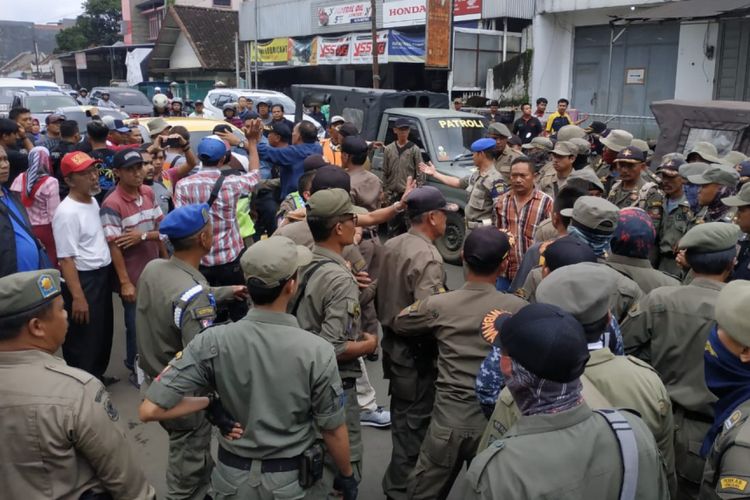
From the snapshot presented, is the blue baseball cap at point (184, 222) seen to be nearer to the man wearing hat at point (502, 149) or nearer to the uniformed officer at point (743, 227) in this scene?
the uniformed officer at point (743, 227)

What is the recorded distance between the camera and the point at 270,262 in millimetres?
2326

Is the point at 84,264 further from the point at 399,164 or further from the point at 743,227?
the point at 399,164

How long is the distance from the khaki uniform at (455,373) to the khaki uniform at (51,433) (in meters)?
1.44

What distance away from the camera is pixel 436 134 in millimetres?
8703

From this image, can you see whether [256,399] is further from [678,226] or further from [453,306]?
[678,226]

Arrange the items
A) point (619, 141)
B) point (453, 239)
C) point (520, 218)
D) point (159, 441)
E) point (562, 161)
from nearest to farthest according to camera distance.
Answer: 1. point (159, 441)
2. point (520, 218)
3. point (562, 161)
4. point (619, 141)
5. point (453, 239)

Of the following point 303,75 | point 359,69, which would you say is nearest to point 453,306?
point 359,69

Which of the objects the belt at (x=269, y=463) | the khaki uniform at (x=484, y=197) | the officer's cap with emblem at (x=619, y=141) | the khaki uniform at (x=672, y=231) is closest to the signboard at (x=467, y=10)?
the officer's cap with emblem at (x=619, y=141)

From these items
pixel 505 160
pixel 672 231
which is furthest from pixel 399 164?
pixel 672 231

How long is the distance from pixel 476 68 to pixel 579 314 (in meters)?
17.5

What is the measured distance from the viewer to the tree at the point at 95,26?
5188cm

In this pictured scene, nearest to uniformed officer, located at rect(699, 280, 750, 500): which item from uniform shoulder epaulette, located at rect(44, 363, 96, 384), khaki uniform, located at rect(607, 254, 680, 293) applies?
khaki uniform, located at rect(607, 254, 680, 293)

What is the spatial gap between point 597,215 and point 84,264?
11.3ft

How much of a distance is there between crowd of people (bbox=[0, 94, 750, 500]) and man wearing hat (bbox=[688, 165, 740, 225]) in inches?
0.7
